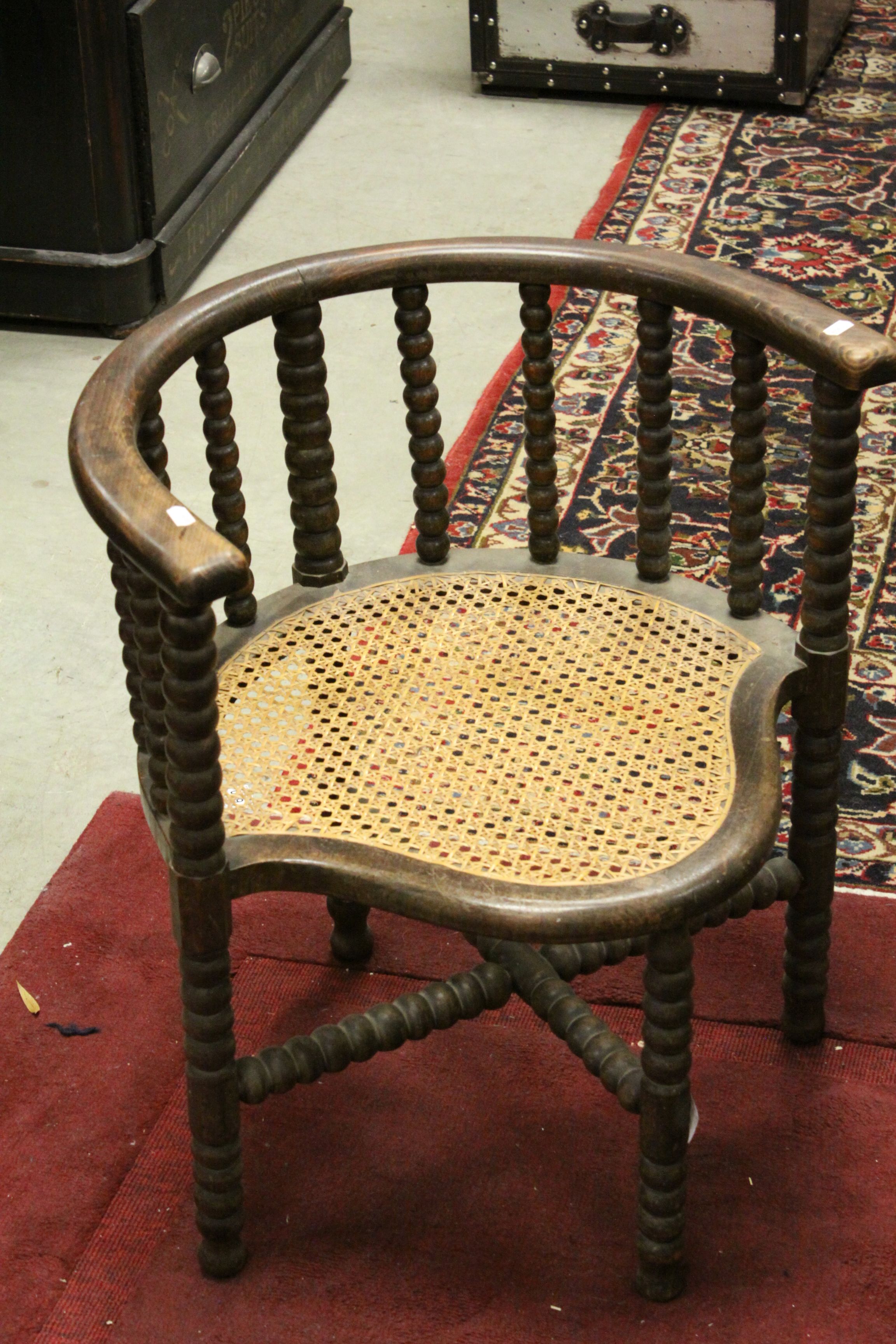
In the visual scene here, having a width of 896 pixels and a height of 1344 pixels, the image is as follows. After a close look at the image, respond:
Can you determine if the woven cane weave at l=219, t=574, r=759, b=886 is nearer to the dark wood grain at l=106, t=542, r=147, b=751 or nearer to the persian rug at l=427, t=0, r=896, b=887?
the dark wood grain at l=106, t=542, r=147, b=751

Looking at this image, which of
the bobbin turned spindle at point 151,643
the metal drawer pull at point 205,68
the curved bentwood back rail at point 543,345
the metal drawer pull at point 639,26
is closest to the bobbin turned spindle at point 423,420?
the curved bentwood back rail at point 543,345

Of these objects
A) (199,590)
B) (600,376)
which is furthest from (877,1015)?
(600,376)

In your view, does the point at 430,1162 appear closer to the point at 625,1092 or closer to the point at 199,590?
the point at 625,1092

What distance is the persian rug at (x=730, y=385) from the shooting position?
282cm

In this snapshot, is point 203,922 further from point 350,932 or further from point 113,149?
point 113,149

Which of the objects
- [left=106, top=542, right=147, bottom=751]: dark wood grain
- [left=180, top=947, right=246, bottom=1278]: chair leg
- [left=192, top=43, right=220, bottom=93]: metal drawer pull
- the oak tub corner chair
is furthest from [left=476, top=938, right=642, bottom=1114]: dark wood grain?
[left=192, top=43, right=220, bottom=93]: metal drawer pull

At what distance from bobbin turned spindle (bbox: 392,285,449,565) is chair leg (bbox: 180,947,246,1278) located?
1.88ft

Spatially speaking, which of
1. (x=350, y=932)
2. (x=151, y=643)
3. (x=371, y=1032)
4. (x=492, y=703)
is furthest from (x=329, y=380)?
(x=151, y=643)

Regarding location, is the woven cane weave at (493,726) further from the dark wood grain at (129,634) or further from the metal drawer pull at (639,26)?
the metal drawer pull at (639,26)

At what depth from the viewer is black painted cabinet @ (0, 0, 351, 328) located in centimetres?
346

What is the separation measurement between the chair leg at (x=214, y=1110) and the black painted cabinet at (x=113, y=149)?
238 centimetres

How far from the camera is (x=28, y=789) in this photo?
8.38ft

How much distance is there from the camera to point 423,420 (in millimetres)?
1882

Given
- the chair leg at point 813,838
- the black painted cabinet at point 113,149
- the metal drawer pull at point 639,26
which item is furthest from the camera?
the metal drawer pull at point 639,26
